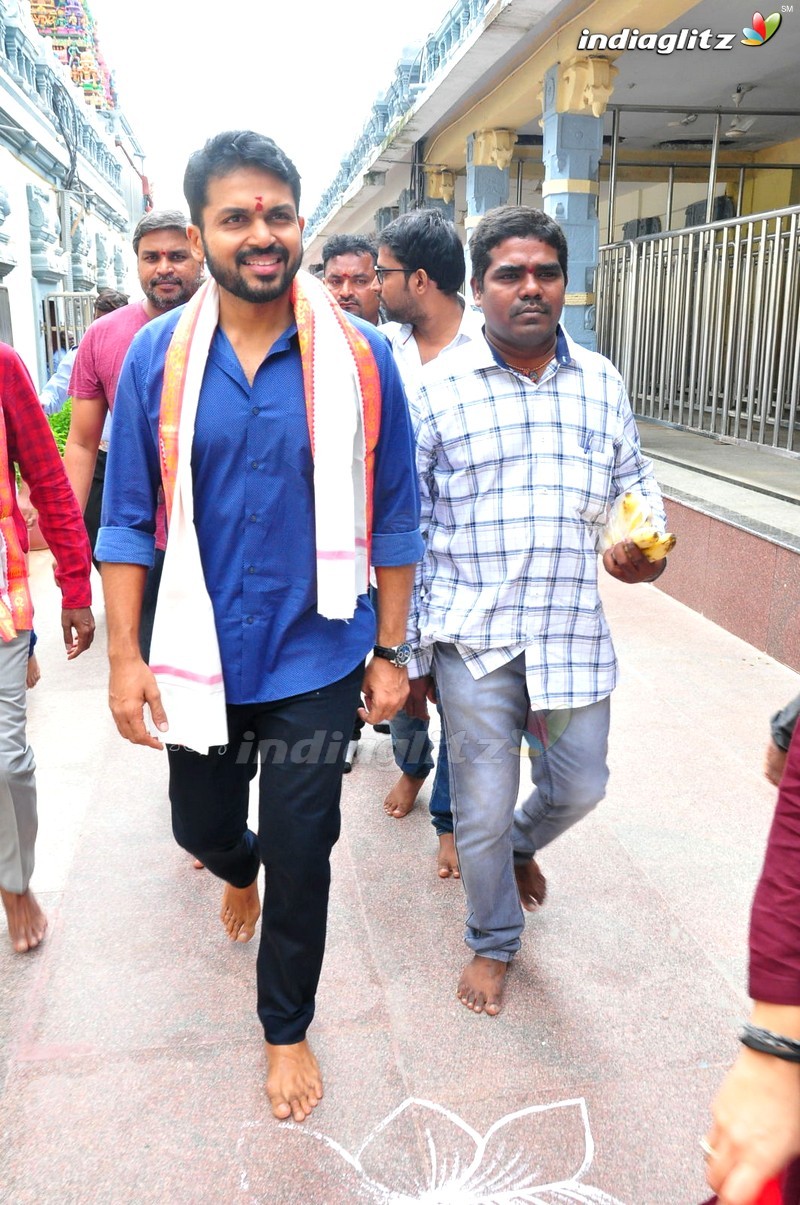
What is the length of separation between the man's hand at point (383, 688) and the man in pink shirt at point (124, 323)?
1845 millimetres

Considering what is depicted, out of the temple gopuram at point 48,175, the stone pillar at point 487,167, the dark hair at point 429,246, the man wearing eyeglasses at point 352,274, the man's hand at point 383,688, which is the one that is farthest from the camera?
the temple gopuram at point 48,175

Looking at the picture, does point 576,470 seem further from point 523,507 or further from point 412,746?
point 412,746

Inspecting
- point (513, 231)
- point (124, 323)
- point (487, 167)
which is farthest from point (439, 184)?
point (513, 231)

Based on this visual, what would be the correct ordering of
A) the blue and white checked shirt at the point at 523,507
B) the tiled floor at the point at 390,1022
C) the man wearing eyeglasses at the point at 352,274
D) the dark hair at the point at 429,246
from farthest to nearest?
the man wearing eyeglasses at the point at 352,274
the dark hair at the point at 429,246
the blue and white checked shirt at the point at 523,507
the tiled floor at the point at 390,1022

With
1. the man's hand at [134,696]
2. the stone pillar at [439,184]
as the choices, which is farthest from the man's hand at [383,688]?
the stone pillar at [439,184]

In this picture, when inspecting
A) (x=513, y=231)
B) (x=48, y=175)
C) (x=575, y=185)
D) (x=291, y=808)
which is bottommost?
(x=291, y=808)

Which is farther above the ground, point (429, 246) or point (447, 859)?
point (429, 246)

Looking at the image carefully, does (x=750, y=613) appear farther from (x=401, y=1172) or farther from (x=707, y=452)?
(x=401, y=1172)

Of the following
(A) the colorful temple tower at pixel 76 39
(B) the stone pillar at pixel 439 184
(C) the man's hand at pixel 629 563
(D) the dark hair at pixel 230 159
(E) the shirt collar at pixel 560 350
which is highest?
(A) the colorful temple tower at pixel 76 39

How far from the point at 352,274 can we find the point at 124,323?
1092mm

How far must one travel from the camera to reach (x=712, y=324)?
7781 mm

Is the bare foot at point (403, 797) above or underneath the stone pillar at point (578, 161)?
underneath

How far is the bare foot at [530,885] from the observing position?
293 cm

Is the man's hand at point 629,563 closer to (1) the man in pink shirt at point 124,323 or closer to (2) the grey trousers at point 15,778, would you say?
(2) the grey trousers at point 15,778
